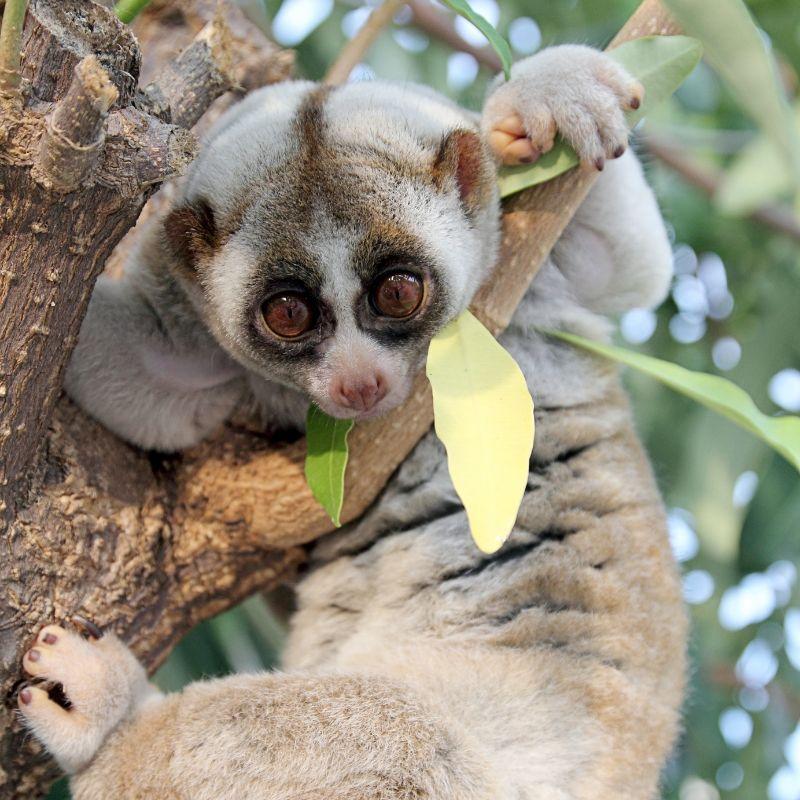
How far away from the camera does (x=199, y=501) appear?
2908 millimetres

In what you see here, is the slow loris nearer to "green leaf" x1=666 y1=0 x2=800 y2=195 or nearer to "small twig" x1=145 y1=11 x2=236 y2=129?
"small twig" x1=145 y1=11 x2=236 y2=129

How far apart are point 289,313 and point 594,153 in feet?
2.71

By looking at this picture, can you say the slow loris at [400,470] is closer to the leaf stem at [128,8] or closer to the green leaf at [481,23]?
the green leaf at [481,23]

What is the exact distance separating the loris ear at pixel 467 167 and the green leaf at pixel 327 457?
648 millimetres

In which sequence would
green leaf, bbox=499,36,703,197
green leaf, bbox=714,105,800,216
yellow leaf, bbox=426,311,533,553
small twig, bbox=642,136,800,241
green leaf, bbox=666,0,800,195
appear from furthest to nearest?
small twig, bbox=642,136,800,241 < green leaf, bbox=714,105,800,216 < green leaf, bbox=499,36,703,197 < yellow leaf, bbox=426,311,533,553 < green leaf, bbox=666,0,800,195

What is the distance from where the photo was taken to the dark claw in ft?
8.51

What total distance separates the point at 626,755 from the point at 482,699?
1.31 ft

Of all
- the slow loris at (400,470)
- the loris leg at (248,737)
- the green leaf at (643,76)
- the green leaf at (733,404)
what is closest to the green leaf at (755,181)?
the slow loris at (400,470)

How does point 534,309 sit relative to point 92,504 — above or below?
below

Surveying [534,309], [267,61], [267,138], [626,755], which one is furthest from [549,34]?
[626,755]

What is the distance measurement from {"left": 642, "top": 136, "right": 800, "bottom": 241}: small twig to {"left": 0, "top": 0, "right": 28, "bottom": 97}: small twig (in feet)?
11.8

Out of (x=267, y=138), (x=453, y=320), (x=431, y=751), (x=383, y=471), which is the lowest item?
(x=431, y=751)

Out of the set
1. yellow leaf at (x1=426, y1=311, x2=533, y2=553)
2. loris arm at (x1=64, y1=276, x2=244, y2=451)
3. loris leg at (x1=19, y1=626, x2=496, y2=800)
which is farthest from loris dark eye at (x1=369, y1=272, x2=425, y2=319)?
loris leg at (x1=19, y1=626, x2=496, y2=800)

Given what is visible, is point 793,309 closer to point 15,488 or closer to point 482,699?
point 482,699
